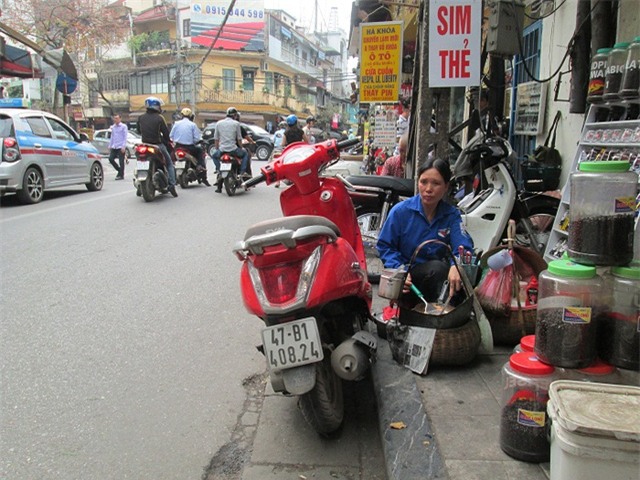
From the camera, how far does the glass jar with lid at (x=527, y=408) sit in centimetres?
217

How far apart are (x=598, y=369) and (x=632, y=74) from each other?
255 centimetres

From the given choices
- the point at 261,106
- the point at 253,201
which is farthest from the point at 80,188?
the point at 261,106

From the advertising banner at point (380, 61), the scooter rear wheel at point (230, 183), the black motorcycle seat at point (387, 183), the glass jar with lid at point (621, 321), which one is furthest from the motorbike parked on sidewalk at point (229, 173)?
the glass jar with lid at point (621, 321)

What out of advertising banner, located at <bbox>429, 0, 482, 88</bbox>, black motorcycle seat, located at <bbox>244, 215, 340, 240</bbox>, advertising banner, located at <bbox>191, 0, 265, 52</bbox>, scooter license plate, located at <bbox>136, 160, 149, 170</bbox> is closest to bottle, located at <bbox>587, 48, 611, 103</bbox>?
advertising banner, located at <bbox>429, 0, 482, 88</bbox>

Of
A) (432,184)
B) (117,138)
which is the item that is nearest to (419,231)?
(432,184)

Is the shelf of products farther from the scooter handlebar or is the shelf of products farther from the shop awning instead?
the shop awning

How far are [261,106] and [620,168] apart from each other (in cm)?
4286

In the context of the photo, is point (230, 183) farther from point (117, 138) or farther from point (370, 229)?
point (370, 229)

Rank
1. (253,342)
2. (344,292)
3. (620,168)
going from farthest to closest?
(253,342)
(344,292)
(620,168)

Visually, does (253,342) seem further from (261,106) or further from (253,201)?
(261,106)

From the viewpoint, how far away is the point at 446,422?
103 inches

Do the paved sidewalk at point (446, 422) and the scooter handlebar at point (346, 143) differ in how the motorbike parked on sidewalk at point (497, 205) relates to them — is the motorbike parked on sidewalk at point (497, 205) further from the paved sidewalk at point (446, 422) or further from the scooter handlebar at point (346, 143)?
the paved sidewalk at point (446, 422)

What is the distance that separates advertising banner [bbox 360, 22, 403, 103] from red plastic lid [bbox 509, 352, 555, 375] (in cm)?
790

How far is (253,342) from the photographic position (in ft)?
13.5
